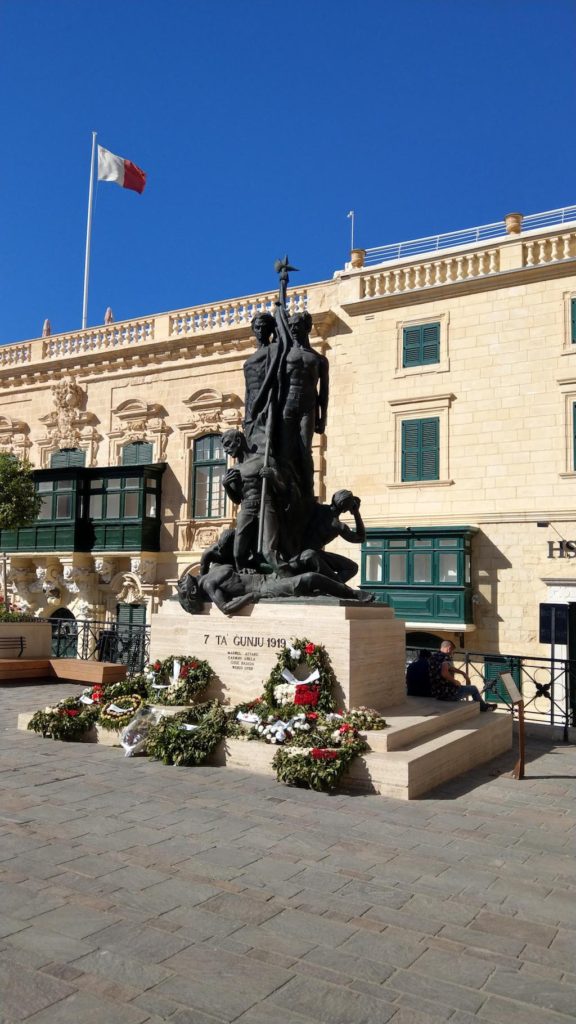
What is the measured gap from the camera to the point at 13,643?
16.3m

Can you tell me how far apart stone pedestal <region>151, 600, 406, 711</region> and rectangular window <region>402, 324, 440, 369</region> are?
566 inches

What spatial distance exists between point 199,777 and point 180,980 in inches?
156

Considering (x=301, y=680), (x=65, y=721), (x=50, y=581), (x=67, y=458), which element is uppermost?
(x=67, y=458)

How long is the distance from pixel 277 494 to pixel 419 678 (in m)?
3.25

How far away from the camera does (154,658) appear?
9820 mm

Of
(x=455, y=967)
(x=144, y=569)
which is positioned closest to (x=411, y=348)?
(x=144, y=569)

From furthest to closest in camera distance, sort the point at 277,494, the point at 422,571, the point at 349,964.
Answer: the point at 422,571 < the point at 277,494 < the point at 349,964

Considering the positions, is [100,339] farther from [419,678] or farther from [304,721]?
[304,721]

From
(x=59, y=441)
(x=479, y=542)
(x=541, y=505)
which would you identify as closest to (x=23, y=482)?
(x=59, y=441)

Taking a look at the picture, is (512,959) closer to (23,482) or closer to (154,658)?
(154,658)

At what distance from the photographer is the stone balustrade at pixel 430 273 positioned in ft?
72.2

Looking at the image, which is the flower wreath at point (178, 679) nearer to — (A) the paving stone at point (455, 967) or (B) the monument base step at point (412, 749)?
(B) the monument base step at point (412, 749)

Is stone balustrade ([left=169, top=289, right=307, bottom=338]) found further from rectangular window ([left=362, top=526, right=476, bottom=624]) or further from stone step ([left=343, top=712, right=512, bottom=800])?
stone step ([left=343, top=712, right=512, bottom=800])

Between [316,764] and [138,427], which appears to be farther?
[138,427]
